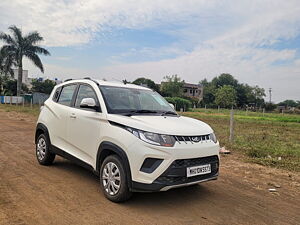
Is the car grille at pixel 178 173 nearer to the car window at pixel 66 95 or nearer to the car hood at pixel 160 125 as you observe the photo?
the car hood at pixel 160 125

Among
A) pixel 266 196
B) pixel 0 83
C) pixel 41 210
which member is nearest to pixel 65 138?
pixel 41 210

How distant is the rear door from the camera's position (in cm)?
432

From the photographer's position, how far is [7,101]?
125 ft

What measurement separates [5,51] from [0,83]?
49.1ft

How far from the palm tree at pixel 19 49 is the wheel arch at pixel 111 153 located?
34283 millimetres

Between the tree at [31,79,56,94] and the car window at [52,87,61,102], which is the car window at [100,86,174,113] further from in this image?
the tree at [31,79,56,94]

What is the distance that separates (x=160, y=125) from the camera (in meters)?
3.77

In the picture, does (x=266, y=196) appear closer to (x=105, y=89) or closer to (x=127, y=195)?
(x=127, y=195)

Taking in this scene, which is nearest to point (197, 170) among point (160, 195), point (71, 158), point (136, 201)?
point (160, 195)

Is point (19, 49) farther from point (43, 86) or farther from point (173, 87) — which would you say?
point (173, 87)

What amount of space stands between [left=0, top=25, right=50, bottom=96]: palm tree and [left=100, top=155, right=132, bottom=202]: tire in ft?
113

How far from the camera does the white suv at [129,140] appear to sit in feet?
11.8

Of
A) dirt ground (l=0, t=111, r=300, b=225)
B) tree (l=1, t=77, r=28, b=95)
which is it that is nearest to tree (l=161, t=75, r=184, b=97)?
tree (l=1, t=77, r=28, b=95)

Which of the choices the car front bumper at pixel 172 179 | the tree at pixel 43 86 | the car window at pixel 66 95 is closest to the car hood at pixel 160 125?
the car front bumper at pixel 172 179
